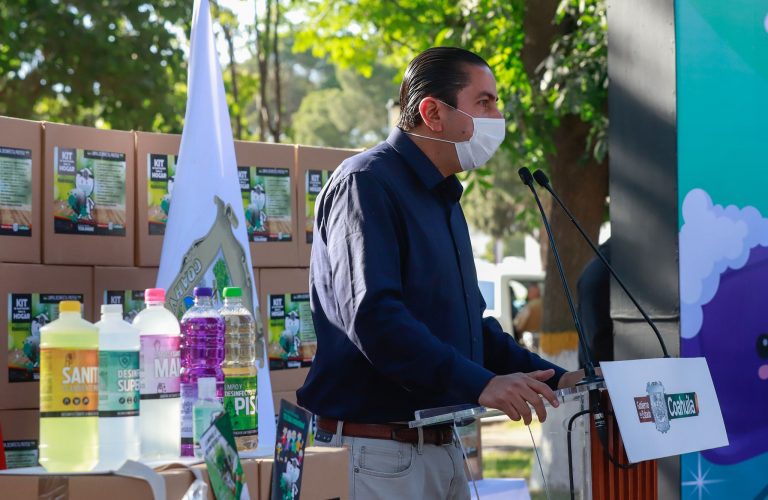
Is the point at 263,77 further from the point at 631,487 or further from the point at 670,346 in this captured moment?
the point at 631,487

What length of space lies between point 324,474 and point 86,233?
6.37 ft

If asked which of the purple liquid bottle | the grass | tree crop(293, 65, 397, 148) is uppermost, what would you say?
tree crop(293, 65, 397, 148)

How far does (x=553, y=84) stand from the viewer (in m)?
8.34

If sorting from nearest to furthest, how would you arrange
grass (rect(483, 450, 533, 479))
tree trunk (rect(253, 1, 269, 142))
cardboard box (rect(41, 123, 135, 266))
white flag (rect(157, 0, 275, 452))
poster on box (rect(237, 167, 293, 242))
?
white flag (rect(157, 0, 275, 452)) → cardboard box (rect(41, 123, 135, 266)) → poster on box (rect(237, 167, 293, 242)) → grass (rect(483, 450, 533, 479)) → tree trunk (rect(253, 1, 269, 142))

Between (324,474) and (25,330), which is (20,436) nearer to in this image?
(25,330)

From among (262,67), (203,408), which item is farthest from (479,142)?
(262,67)

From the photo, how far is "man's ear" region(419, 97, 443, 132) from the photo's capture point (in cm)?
327

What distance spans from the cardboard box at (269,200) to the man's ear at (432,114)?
60.6 inches

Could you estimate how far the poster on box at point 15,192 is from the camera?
3.89 meters

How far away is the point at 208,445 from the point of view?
2145mm

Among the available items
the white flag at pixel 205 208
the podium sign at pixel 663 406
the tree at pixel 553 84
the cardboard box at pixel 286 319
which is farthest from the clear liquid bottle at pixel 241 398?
the tree at pixel 553 84

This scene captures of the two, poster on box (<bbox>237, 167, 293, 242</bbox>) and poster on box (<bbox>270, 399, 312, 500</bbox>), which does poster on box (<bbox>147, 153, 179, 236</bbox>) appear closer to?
poster on box (<bbox>237, 167, 293, 242</bbox>)

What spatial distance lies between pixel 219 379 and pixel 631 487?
3.93ft

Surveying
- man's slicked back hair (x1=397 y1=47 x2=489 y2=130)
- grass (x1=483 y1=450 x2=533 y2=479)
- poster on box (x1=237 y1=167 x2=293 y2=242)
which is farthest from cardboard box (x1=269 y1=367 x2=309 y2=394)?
grass (x1=483 y1=450 x2=533 y2=479)
